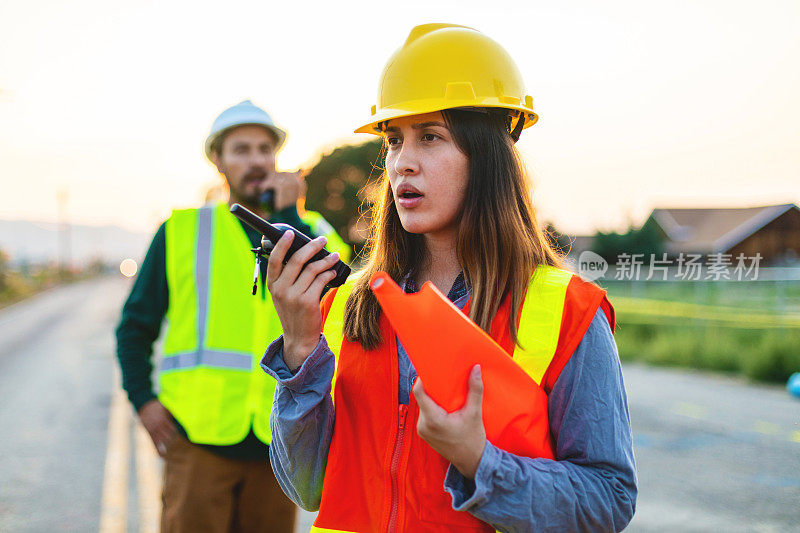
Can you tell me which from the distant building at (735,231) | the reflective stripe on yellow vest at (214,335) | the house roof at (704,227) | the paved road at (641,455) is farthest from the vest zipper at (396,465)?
the house roof at (704,227)

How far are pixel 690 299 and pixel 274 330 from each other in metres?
13.6

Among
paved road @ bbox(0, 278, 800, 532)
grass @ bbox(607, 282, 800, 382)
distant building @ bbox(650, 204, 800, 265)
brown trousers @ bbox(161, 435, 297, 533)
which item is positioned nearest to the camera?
brown trousers @ bbox(161, 435, 297, 533)

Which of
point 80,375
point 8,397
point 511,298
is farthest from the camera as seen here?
point 80,375

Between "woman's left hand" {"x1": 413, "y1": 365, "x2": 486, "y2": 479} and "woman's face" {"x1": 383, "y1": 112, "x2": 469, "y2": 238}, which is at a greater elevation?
"woman's face" {"x1": 383, "y1": 112, "x2": 469, "y2": 238}

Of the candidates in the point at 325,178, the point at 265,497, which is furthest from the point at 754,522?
the point at 325,178

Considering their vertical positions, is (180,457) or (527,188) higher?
(527,188)

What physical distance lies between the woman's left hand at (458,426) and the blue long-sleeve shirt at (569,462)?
41 millimetres

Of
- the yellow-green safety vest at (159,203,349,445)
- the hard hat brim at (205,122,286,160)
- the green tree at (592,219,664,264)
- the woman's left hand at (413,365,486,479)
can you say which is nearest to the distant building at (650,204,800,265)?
the green tree at (592,219,664,264)

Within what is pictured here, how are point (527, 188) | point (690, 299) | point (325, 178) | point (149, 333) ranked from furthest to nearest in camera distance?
1. point (325, 178)
2. point (690, 299)
3. point (149, 333)
4. point (527, 188)

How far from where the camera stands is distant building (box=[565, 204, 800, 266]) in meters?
27.7

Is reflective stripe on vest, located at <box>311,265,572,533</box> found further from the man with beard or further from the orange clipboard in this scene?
the man with beard

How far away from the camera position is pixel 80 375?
→ 36.6ft

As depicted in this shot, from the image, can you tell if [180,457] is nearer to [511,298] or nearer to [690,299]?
[511,298]

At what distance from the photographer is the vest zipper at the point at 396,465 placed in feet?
5.32
